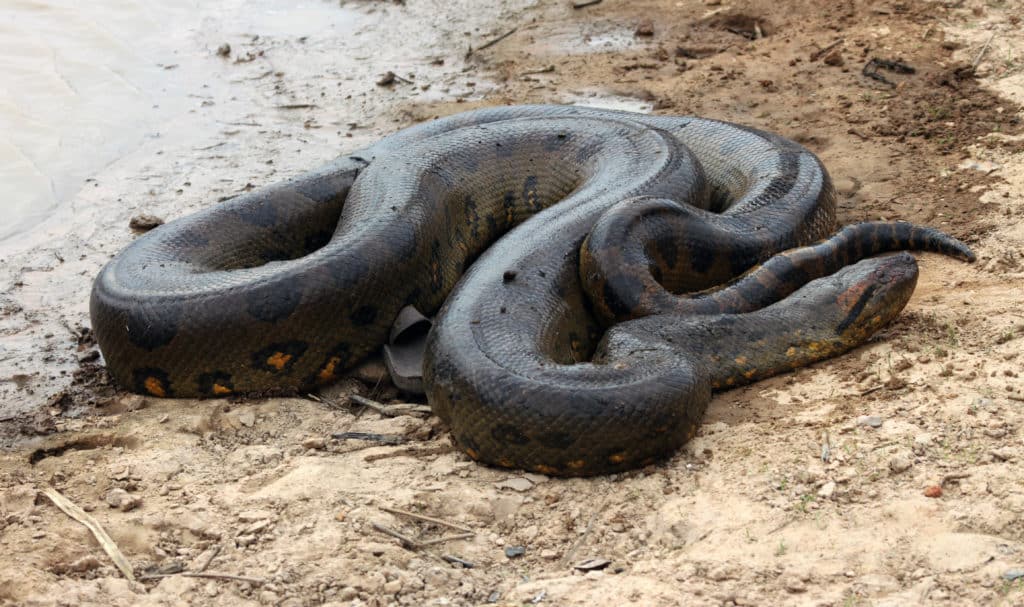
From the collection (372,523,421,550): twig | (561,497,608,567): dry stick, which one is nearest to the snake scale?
(561,497,608,567): dry stick

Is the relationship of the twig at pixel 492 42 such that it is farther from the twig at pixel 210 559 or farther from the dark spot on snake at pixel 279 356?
the twig at pixel 210 559

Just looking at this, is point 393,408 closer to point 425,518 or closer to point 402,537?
point 425,518

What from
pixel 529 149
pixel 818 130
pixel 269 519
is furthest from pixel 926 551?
pixel 818 130

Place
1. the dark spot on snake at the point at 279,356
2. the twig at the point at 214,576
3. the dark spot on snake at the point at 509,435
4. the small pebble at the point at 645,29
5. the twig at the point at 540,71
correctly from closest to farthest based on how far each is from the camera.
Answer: the twig at the point at 214,576, the dark spot on snake at the point at 509,435, the dark spot on snake at the point at 279,356, the twig at the point at 540,71, the small pebble at the point at 645,29

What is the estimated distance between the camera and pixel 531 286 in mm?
7023

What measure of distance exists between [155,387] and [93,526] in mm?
1768

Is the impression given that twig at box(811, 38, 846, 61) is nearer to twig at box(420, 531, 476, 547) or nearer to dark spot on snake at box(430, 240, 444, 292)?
dark spot on snake at box(430, 240, 444, 292)

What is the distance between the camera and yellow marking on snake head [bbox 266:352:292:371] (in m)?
6.89

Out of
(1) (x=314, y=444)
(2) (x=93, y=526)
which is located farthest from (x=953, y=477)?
(2) (x=93, y=526)

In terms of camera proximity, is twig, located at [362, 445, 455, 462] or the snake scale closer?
the snake scale

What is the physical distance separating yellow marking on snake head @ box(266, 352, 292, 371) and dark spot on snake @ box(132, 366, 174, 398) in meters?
0.68

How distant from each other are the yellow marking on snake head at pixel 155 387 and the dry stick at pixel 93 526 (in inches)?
49.7

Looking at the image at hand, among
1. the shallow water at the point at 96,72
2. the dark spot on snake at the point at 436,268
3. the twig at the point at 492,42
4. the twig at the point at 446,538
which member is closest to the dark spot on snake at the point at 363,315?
the dark spot on snake at the point at 436,268

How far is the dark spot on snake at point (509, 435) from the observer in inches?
227
